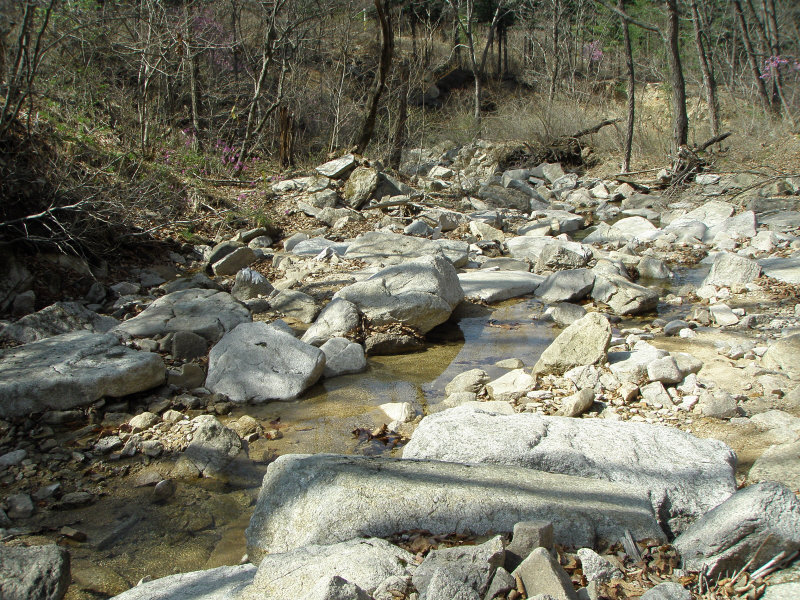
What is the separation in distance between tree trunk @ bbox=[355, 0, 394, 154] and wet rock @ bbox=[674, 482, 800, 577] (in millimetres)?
10484

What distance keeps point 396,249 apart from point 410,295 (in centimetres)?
241

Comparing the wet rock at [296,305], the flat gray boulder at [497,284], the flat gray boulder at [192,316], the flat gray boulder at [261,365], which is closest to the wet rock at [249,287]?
the wet rock at [296,305]

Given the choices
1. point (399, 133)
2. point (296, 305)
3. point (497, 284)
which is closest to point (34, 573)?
point (296, 305)

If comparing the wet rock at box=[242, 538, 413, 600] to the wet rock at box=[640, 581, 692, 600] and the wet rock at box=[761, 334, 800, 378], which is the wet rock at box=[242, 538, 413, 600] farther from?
the wet rock at box=[761, 334, 800, 378]

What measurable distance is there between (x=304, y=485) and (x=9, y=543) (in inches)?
53.1

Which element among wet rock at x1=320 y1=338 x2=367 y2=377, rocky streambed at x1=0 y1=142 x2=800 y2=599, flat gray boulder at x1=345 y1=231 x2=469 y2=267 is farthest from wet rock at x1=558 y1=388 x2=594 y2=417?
flat gray boulder at x1=345 y1=231 x2=469 y2=267

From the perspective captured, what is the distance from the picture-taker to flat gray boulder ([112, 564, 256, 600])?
1946 mm

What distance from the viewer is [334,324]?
17.4 ft

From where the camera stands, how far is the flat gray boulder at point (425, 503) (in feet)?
Answer: 7.18

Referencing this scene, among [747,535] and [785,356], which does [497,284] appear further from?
[747,535]

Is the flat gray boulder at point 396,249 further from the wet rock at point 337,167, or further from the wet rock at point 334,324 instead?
the wet rock at point 337,167

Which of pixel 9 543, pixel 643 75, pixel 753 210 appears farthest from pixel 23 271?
pixel 643 75

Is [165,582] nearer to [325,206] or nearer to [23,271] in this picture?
[23,271]

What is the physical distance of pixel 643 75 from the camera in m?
21.6
